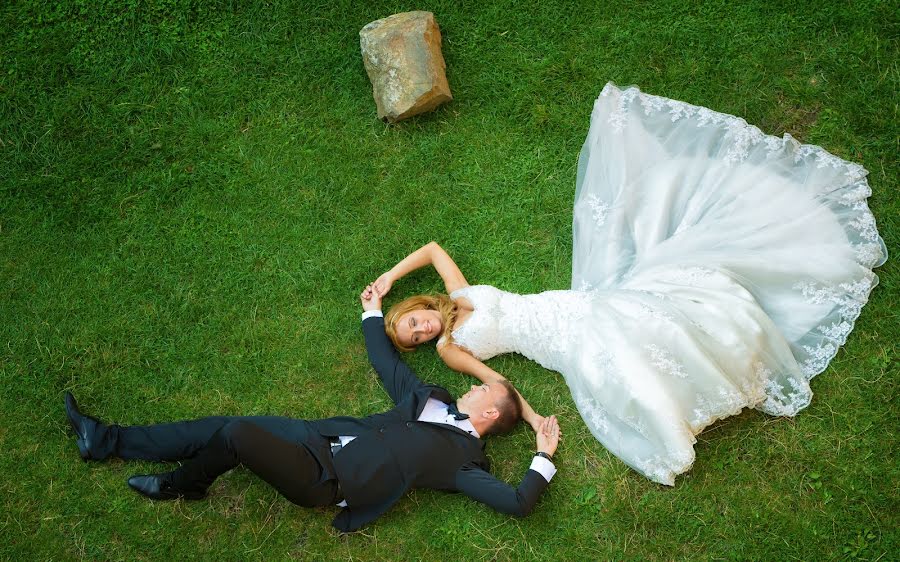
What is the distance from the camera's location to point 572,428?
5.59 m

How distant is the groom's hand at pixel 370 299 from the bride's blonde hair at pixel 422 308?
4.6 inches

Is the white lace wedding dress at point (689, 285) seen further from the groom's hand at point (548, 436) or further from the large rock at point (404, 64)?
the large rock at point (404, 64)

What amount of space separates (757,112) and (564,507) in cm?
336

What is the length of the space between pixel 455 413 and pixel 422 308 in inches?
33.8

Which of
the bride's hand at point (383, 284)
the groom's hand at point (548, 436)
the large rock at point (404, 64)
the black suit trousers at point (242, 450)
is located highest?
the large rock at point (404, 64)

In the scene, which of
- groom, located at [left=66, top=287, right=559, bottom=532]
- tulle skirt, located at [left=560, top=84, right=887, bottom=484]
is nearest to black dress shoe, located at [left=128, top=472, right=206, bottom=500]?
groom, located at [left=66, top=287, right=559, bottom=532]

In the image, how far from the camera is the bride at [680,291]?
5.06 m

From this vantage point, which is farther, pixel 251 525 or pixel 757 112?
pixel 757 112

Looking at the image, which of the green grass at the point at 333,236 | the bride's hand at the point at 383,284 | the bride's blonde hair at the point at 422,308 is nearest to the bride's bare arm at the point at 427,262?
the bride's hand at the point at 383,284

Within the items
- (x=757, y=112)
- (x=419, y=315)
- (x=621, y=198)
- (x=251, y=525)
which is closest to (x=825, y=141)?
(x=757, y=112)

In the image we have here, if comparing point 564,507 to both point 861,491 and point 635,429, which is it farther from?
point 861,491

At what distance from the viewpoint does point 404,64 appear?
19.8 feet

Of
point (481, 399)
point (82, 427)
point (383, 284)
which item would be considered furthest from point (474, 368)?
point (82, 427)

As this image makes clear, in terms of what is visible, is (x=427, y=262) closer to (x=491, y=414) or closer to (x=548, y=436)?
(x=491, y=414)
